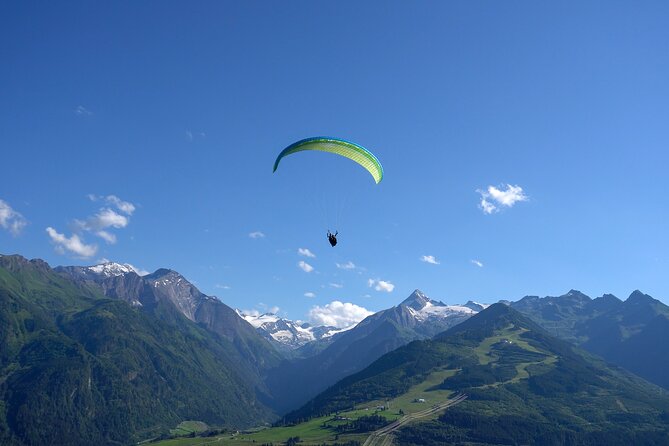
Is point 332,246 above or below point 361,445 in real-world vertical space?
above

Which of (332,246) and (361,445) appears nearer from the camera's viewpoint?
(332,246)

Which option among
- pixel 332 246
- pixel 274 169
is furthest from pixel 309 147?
pixel 332 246

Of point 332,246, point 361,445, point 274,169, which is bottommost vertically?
point 361,445

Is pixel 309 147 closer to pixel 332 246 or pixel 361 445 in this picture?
pixel 332 246

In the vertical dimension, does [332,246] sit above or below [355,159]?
below

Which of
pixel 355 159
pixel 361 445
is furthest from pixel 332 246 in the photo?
pixel 361 445

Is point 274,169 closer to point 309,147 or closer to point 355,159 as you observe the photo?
point 309,147

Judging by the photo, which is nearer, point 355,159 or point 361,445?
point 355,159
